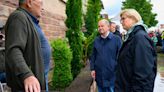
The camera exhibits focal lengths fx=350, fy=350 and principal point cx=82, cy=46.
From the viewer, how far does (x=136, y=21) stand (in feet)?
14.7

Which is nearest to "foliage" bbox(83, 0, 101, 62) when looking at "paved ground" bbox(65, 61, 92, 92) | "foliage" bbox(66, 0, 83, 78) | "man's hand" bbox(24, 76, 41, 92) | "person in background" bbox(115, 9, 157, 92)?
"foliage" bbox(66, 0, 83, 78)

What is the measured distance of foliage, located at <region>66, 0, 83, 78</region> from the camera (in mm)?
10305

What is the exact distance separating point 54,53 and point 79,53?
218 cm

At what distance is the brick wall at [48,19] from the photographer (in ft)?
19.4

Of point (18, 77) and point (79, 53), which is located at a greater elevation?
point (18, 77)

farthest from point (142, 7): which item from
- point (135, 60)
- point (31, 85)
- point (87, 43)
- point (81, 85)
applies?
point (31, 85)

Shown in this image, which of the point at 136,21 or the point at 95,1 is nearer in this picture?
the point at 136,21

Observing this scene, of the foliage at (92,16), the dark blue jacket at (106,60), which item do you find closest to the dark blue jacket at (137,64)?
the dark blue jacket at (106,60)

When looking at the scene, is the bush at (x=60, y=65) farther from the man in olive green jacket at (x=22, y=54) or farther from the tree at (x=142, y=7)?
the tree at (x=142, y=7)

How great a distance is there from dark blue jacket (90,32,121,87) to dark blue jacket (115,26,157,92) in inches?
75.8

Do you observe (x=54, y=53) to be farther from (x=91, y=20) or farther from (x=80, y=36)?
(x=91, y=20)

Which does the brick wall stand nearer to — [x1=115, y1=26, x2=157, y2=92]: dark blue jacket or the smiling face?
the smiling face

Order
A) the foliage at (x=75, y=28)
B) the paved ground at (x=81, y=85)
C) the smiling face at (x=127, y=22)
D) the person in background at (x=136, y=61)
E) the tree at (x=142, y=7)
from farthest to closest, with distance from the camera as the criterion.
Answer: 1. the tree at (x=142, y=7)
2. the foliage at (x=75, y=28)
3. the paved ground at (x=81, y=85)
4. the smiling face at (x=127, y=22)
5. the person in background at (x=136, y=61)

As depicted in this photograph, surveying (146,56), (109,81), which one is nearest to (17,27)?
(146,56)
